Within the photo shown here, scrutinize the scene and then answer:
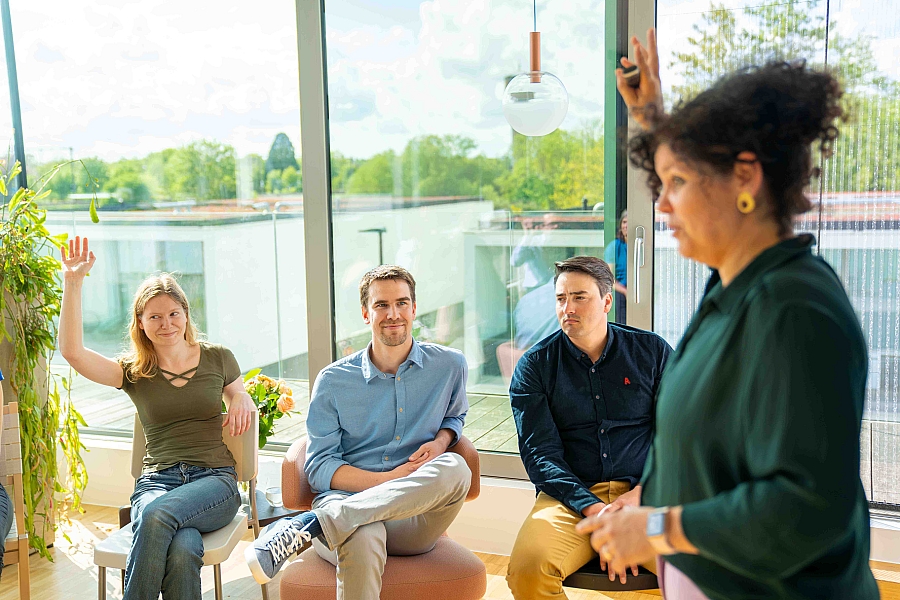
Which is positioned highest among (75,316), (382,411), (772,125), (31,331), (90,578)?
(772,125)

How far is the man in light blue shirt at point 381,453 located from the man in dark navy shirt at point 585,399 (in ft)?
0.86

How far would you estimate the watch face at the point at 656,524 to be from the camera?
1108 mm

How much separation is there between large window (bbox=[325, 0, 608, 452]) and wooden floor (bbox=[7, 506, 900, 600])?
73cm

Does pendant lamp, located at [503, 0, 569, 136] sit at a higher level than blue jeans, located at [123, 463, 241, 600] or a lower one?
higher

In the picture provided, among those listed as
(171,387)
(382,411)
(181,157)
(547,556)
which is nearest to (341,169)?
(181,157)

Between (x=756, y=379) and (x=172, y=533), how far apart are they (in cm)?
217

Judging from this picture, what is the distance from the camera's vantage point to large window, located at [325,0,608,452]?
3.57 metres

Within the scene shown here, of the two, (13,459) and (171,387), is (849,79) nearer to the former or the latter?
(171,387)

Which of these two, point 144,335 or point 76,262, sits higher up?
point 76,262

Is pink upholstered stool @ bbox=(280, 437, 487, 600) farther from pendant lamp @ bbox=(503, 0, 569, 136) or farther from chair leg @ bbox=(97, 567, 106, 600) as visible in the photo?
pendant lamp @ bbox=(503, 0, 569, 136)

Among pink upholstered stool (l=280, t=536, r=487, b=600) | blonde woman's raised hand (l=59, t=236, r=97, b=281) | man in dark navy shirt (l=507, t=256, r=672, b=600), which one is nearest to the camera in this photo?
pink upholstered stool (l=280, t=536, r=487, b=600)

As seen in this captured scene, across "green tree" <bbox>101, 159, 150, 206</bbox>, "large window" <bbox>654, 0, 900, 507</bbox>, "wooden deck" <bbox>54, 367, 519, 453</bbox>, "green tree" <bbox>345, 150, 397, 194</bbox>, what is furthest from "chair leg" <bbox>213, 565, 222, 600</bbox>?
"green tree" <bbox>101, 159, 150, 206</bbox>

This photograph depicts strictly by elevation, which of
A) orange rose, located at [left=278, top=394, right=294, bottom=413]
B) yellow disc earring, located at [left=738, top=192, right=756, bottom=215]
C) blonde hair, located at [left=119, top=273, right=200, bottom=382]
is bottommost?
orange rose, located at [left=278, top=394, right=294, bottom=413]

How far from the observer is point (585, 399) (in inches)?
110
